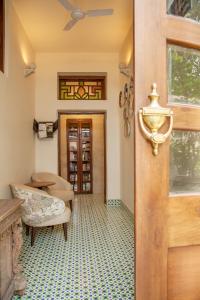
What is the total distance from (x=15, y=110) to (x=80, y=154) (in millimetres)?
3491

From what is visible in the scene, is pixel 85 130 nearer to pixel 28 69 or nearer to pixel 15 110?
pixel 28 69

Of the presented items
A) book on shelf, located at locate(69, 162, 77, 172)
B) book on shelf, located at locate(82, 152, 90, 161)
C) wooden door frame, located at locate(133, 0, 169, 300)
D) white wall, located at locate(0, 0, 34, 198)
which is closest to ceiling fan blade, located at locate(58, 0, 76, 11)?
white wall, located at locate(0, 0, 34, 198)

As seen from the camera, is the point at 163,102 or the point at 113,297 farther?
the point at 113,297

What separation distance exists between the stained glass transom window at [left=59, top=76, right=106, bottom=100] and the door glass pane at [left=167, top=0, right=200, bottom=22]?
4.47 meters

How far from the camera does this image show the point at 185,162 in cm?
112

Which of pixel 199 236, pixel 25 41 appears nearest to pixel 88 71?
pixel 25 41

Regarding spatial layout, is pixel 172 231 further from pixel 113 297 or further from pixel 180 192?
pixel 113 297

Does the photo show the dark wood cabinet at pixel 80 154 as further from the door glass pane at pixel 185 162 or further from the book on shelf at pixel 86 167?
the door glass pane at pixel 185 162

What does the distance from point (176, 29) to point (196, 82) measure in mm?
243

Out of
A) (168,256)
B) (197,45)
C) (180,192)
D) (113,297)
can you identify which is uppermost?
(197,45)

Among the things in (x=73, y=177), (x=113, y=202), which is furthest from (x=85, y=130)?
(x=113, y=202)

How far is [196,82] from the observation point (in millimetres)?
1138

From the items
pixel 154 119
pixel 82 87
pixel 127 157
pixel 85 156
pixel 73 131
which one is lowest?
pixel 85 156

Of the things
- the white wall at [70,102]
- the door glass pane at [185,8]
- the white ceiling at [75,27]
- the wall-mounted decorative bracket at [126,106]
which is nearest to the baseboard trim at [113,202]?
the white wall at [70,102]
